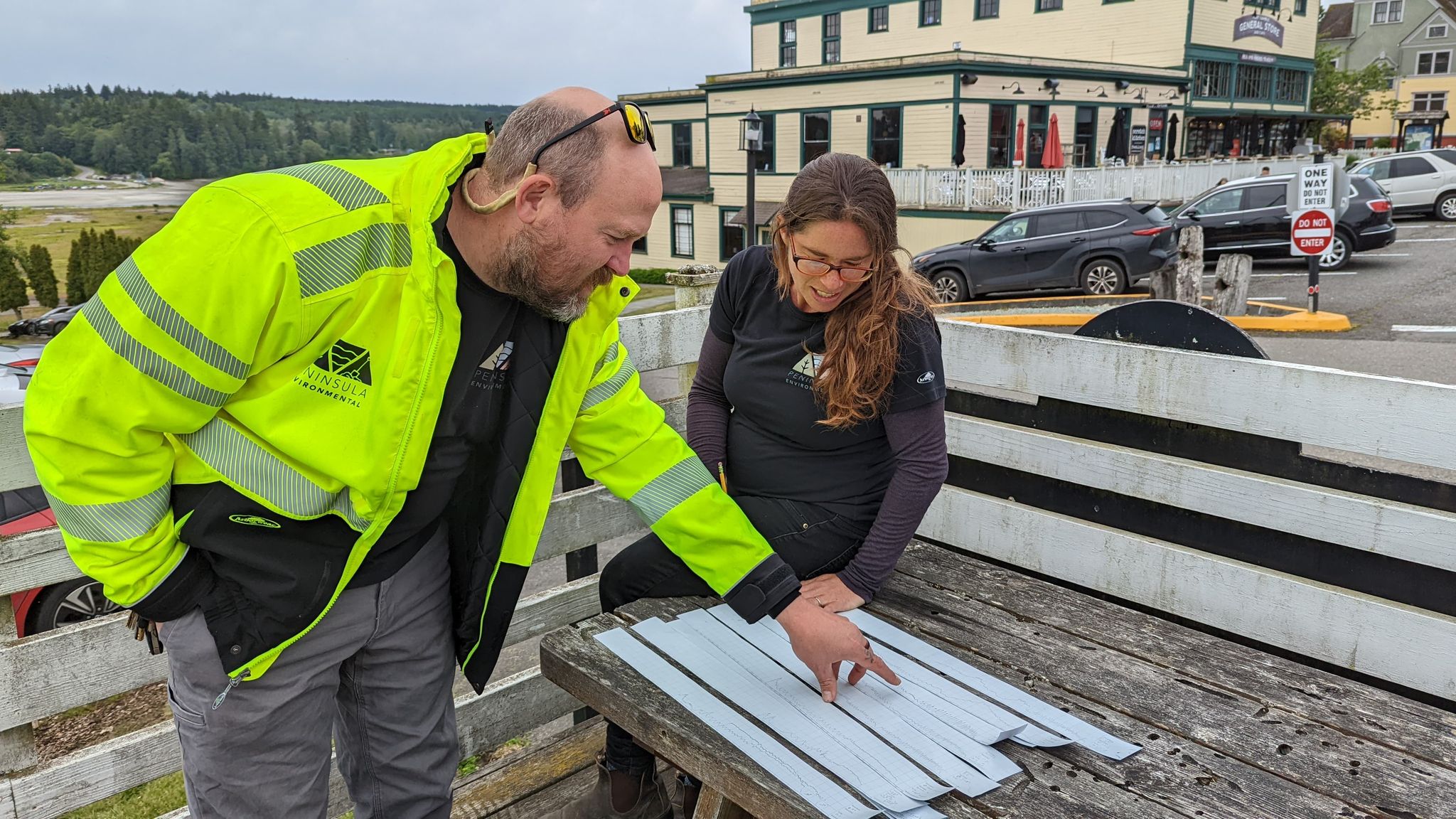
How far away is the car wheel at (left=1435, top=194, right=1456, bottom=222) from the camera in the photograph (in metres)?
23.1

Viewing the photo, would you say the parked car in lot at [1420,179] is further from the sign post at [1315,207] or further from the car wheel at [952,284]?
the sign post at [1315,207]

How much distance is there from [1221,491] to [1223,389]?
297mm

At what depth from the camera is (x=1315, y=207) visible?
1121 cm

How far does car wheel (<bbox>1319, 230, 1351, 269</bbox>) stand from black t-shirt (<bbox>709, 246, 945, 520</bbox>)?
17.4m

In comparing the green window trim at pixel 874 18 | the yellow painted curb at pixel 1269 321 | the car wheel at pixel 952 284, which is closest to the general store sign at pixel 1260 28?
the green window trim at pixel 874 18

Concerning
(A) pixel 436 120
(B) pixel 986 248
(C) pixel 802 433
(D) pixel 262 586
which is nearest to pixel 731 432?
(C) pixel 802 433

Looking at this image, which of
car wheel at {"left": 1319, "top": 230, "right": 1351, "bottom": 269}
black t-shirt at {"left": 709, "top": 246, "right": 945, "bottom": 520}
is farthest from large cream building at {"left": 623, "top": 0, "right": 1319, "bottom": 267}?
black t-shirt at {"left": 709, "top": 246, "right": 945, "bottom": 520}

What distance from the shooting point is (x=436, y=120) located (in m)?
2.67

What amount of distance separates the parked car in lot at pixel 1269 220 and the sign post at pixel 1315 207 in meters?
4.88

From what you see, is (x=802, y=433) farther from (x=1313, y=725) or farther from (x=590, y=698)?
(x=1313, y=725)

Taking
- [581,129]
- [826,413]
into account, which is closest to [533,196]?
[581,129]

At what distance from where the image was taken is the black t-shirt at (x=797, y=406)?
2.58 meters

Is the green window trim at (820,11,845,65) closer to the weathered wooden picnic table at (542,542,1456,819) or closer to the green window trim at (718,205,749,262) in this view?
the green window trim at (718,205,749,262)

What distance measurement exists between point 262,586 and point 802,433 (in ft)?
4.84
